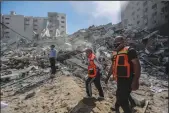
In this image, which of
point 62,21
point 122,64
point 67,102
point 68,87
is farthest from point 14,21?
point 122,64

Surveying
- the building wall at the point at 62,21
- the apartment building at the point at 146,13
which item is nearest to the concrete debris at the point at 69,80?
the apartment building at the point at 146,13

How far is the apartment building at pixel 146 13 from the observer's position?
39169mm

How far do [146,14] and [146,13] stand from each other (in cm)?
25

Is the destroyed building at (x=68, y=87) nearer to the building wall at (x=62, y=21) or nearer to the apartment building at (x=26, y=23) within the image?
the apartment building at (x=26, y=23)

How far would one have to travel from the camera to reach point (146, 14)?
47.5 metres

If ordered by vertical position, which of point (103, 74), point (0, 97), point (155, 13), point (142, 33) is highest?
point (155, 13)

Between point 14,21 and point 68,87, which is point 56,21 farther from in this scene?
point 68,87

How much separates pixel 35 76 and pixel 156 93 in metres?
5.98

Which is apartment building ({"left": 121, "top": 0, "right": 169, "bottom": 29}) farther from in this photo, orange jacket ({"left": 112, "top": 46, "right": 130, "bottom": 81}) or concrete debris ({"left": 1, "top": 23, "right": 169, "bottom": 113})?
orange jacket ({"left": 112, "top": 46, "right": 130, "bottom": 81})

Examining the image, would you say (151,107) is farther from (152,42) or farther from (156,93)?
(152,42)

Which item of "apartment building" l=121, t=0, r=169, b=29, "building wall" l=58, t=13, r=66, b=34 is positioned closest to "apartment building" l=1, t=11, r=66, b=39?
"building wall" l=58, t=13, r=66, b=34

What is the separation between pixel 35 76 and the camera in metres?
12.2

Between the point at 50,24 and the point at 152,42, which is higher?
the point at 50,24

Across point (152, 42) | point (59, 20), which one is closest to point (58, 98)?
point (152, 42)
